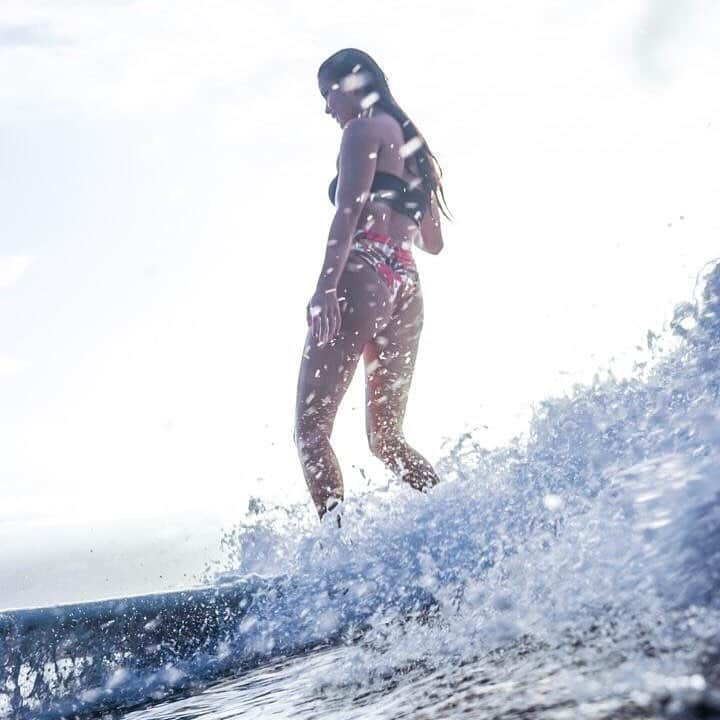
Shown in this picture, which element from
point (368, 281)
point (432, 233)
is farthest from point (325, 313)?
point (432, 233)

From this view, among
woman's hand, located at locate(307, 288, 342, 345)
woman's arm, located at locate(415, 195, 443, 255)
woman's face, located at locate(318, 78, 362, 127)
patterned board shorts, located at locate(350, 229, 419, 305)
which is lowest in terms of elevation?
woman's hand, located at locate(307, 288, 342, 345)

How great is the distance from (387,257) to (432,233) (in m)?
0.48

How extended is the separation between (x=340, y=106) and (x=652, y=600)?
2.37 m

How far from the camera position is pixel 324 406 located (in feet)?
9.48

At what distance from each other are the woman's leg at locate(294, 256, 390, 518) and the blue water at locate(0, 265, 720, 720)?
0.58 ft

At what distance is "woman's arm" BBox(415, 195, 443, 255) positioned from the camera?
134 inches

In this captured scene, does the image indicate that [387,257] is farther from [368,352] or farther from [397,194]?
[368,352]

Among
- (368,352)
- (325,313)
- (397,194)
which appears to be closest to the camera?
(325,313)

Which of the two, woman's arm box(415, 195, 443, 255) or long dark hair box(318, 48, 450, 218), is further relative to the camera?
woman's arm box(415, 195, 443, 255)

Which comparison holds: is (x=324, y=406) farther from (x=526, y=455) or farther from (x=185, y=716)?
(x=185, y=716)

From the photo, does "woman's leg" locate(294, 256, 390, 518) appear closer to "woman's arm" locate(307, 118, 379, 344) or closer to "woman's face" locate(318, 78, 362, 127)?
"woman's arm" locate(307, 118, 379, 344)

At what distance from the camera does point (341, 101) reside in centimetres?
308

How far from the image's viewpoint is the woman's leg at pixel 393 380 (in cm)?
315

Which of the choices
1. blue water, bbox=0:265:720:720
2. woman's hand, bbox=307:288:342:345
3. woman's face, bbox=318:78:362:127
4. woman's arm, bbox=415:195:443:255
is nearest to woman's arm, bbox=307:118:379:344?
woman's hand, bbox=307:288:342:345
